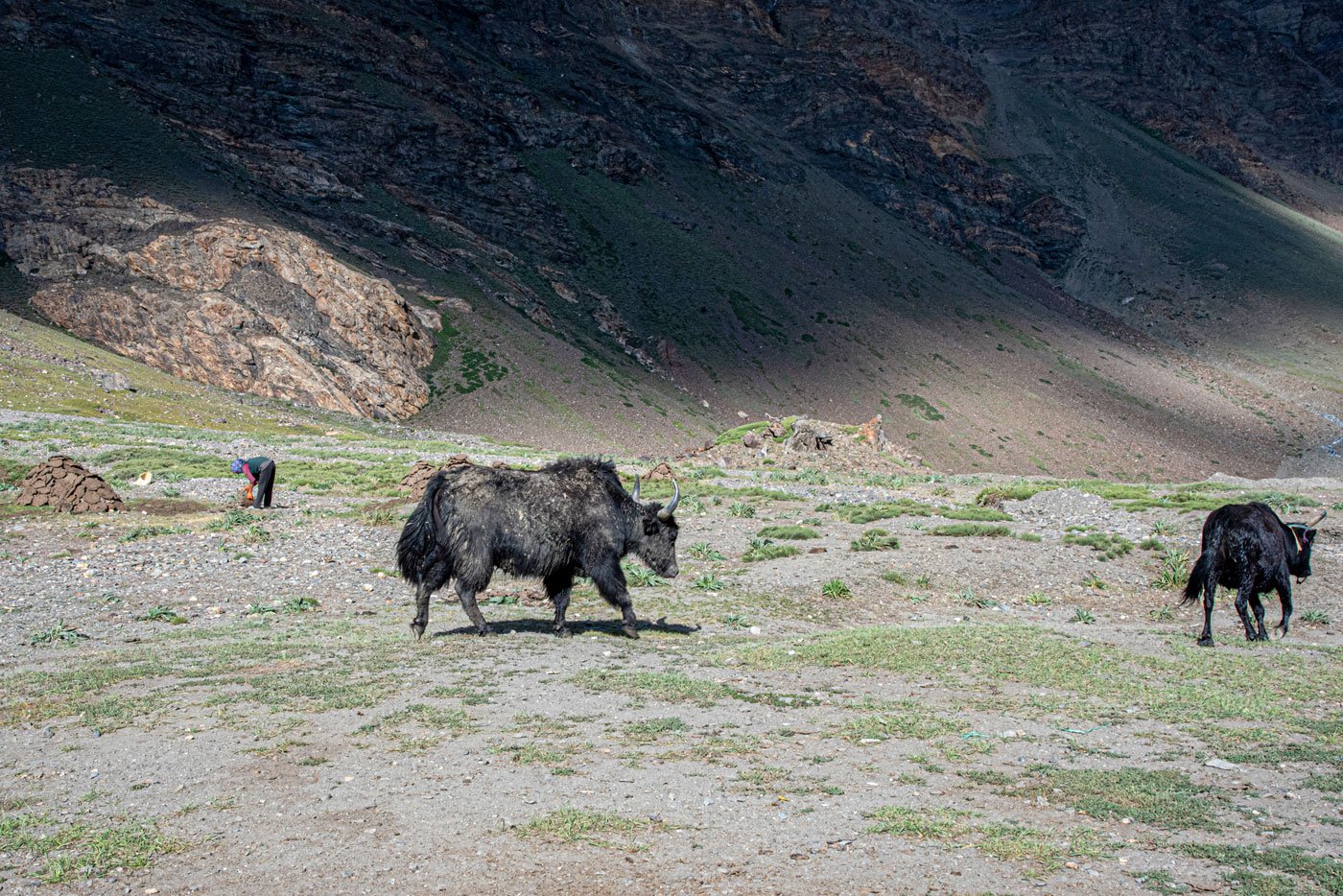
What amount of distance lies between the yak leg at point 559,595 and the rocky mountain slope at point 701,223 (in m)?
66.9

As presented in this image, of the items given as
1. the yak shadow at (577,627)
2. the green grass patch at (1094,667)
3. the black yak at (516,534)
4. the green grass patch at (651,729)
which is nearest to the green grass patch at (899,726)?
the green grass patch at (651,729)

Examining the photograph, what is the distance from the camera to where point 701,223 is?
425ft

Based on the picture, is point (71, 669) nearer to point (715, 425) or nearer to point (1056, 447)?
point (715, 425)

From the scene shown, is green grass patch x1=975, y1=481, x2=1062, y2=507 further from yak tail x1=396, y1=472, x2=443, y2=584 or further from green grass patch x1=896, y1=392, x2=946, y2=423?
green grass patch x1=896, y1=392, x2=946, y2=423

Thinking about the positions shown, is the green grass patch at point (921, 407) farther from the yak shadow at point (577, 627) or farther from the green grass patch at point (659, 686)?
the green grass patch at point (659, 686)

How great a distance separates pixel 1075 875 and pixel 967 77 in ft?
651

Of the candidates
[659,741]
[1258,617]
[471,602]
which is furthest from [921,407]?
[659,741]

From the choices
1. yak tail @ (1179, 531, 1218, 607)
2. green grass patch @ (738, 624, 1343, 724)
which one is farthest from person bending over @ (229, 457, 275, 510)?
yak tail @ (1179, 531, 1218, 607)

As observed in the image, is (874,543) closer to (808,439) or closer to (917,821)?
(917,821)

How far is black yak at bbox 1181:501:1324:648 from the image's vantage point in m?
16.4

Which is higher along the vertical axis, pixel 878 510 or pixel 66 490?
pixel 878 510

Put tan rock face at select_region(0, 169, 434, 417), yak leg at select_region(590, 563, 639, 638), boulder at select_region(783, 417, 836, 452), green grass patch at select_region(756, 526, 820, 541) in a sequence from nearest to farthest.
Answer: yak leg at select_region(590, 563, 639, 638)
green grass patch at select_region(756, 526, 820, 541)
boulder at select_region(783, 417, 836, 452)
tan rock face at select_region(0, 169, 434, 417)

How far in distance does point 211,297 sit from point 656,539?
78477 millimetres

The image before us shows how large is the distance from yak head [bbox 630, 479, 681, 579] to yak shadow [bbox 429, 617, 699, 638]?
0.93 metres
